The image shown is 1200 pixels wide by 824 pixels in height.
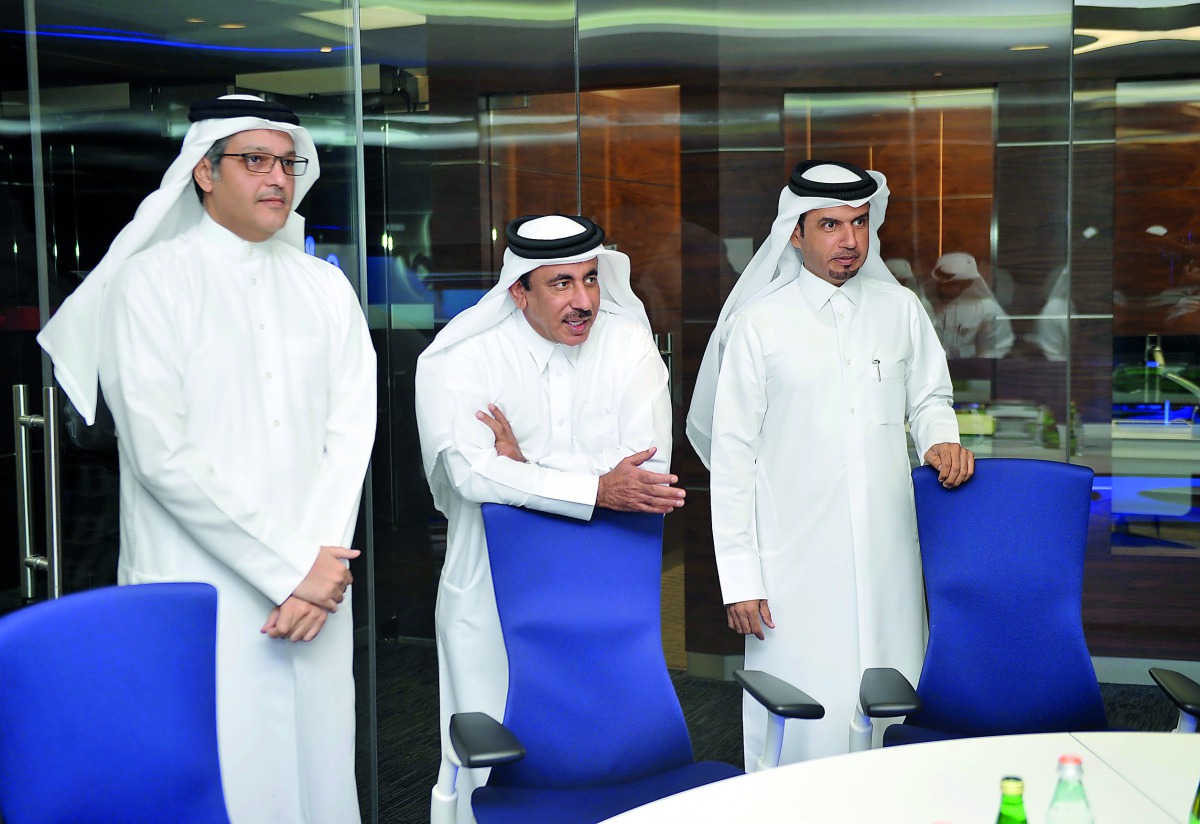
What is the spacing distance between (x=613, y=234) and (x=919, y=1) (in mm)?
1545

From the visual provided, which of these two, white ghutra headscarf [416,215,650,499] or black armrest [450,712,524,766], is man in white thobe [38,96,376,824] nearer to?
white ghutra headscarf [416,215,650,499]

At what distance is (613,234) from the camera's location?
4.76 metres

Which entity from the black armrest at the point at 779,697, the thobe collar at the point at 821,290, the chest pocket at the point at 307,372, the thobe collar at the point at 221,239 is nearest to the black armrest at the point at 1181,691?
the black armrest at the point at 779,697

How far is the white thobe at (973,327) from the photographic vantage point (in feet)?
15.6

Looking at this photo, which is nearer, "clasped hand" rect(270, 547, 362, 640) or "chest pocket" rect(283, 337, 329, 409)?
"clasped hand" rect(270, 547, 362, 640)

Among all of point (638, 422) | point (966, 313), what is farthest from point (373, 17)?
point (966, 313)

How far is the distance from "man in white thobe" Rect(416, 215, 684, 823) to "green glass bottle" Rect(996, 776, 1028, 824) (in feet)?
5.47

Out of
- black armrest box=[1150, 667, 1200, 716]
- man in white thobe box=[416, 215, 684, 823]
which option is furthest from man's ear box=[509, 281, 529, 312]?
black armrest box=[1150, 667, 1200, 716]

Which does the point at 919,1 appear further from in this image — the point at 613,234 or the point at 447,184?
the point at 447,184

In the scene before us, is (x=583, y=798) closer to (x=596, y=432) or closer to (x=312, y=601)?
(x=312, y=601)

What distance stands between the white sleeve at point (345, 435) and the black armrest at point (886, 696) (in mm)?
1280

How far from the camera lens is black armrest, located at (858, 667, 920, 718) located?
2.23 metres

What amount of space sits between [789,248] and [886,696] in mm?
1593

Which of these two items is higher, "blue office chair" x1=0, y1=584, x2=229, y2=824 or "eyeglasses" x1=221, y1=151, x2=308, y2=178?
"eyeglasses" x1=221, y1=151, x2=308, y2=178
